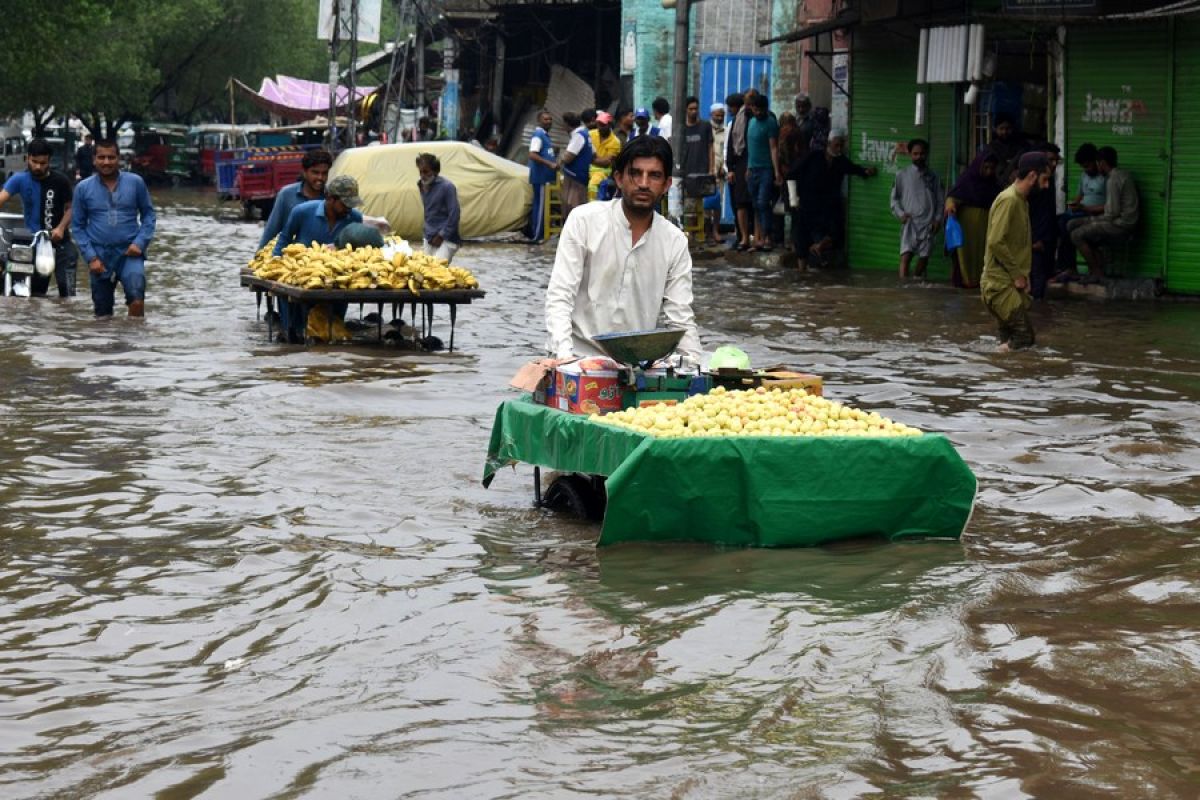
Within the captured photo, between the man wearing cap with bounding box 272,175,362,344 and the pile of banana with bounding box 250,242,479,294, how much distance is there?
0.76ft

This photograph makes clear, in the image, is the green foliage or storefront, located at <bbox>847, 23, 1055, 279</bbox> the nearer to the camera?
storefront, located at <bbox>847, 23, 1055, 279</bbox>

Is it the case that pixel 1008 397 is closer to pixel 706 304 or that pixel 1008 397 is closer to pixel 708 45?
pixel 706 304

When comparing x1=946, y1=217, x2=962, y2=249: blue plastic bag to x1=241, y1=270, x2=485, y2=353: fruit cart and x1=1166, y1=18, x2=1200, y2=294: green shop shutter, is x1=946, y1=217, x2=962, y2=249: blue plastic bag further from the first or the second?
x1=241, y1=270, x2=485, y2=353: fruit cart

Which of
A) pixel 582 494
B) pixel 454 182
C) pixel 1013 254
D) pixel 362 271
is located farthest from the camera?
pixel 454 182

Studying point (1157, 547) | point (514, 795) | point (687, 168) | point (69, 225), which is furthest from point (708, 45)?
point (514, 795)

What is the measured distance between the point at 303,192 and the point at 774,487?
8693mm

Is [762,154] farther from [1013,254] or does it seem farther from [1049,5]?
[1013,254]

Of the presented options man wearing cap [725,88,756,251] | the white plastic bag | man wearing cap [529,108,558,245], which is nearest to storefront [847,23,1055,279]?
man wearing cap [725,88,756,251]

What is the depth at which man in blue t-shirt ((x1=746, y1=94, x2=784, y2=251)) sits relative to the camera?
23.4m

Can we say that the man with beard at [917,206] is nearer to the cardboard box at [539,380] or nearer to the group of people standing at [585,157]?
the group of people standing at [585,157]

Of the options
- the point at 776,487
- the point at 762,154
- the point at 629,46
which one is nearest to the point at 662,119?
the point at 762,154

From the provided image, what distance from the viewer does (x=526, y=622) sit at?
21.5 feet

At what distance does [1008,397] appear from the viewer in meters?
12.1

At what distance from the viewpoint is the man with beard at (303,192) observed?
1505cm
